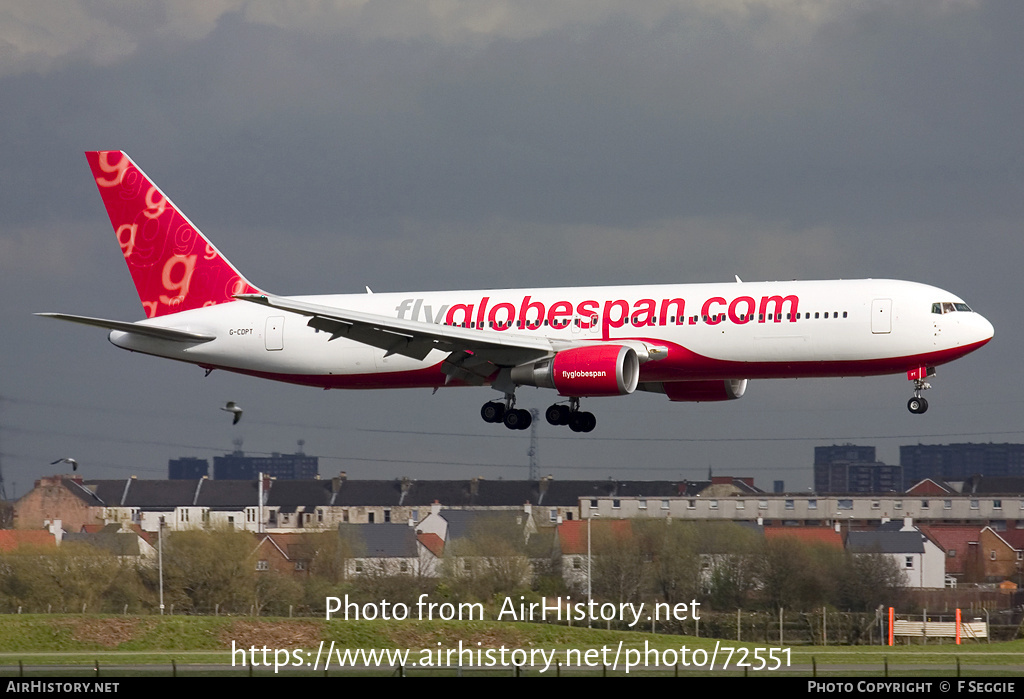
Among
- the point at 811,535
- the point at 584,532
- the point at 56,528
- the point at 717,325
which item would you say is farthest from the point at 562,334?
the point at 56,528

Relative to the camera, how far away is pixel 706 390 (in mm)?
60281

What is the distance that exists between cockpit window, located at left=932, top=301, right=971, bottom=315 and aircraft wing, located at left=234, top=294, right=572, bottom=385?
1335 cm

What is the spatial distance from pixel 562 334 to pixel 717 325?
6137 mm

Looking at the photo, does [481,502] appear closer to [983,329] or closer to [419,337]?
[419,337]

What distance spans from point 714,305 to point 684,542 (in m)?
35.5

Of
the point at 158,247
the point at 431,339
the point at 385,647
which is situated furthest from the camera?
the point at 158,247

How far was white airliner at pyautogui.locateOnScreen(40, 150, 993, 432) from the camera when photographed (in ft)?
173

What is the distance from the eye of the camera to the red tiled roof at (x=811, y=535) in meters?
87.6

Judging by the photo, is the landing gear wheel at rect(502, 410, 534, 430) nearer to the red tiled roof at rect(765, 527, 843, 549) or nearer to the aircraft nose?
the aircraft nose

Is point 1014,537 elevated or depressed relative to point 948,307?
depressed

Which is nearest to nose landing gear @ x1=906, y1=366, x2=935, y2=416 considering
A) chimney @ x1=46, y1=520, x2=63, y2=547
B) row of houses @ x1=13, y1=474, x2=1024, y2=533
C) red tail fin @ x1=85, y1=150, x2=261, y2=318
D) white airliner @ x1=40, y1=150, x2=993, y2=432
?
white airliner @ x1=40, y1=150, x2=993, y2=432
